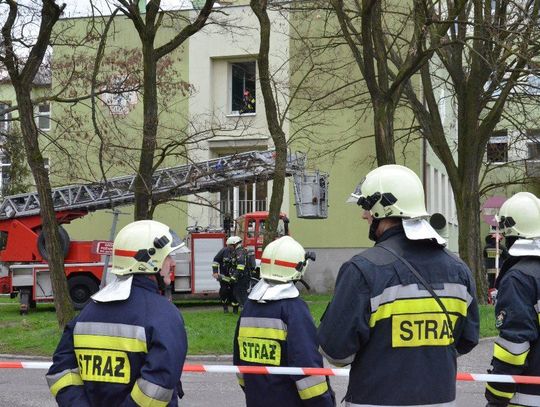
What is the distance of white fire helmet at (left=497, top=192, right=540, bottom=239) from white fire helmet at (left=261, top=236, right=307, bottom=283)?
1223 millimetres

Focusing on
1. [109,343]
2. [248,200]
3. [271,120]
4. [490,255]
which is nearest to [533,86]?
[490,255]

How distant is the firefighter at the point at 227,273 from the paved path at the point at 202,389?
6.80 m

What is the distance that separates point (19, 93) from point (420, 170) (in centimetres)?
1745

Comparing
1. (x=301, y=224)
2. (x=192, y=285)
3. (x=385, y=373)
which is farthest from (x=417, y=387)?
(x=301, y=224)

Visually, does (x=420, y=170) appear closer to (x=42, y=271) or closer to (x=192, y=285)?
(x=192, y=285)

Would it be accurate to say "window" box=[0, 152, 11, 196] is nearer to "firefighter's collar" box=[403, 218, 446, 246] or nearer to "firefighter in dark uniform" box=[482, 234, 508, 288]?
"firefighter in dark uniform" box=[482, 234, 508, 288]

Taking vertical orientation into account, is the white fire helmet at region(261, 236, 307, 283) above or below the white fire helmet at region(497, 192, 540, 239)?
below

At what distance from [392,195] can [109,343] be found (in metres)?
1.39

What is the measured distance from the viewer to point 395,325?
3.71 metres

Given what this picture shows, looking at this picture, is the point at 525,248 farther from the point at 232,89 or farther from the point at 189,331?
the point at 232,89

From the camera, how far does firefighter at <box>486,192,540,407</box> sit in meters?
4.56

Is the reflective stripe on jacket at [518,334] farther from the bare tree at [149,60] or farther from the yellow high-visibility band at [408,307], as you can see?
the bare tree at [149,60]

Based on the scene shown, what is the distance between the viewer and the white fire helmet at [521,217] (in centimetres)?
502

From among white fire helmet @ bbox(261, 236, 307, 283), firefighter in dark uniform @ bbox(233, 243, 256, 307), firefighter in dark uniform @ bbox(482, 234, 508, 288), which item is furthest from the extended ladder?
white fire helmet @ bbox(261, 236, 307, 283)
